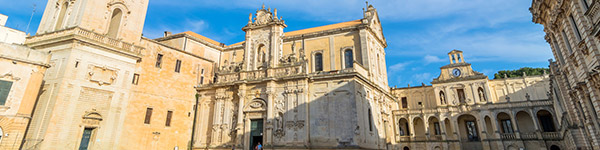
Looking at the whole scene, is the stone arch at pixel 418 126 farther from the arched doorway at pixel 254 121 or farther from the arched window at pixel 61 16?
the arched window at pixel 61 16

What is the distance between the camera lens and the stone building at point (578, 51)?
1112cm

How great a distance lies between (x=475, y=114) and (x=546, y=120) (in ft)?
22.1

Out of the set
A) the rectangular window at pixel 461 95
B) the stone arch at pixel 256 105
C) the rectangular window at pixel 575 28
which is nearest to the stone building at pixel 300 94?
the stone arch at pixel 256 105

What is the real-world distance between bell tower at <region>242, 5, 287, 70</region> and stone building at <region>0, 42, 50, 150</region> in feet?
41.8

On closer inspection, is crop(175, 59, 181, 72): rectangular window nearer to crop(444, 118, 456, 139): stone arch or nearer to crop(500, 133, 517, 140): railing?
crop(444, 118, 456, 139): stone arch

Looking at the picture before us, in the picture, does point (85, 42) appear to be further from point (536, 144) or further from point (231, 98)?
point (536, 144)

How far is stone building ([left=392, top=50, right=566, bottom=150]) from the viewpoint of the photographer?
30.1m

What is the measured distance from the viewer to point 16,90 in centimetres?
1564

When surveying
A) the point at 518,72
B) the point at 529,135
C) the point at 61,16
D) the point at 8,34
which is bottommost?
the point at 529,135

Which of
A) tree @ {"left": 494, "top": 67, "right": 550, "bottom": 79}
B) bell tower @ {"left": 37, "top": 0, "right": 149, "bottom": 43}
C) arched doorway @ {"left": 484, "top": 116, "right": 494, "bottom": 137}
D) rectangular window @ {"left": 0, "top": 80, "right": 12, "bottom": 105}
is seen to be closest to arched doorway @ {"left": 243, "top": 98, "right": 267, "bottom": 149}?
bell tower @ {"left": 37, "top": 0, "right": 149, "bottom": 43}

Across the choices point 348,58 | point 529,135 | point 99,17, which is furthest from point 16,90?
point 529,135

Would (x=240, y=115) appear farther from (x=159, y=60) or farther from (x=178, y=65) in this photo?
(x=159, y=60)

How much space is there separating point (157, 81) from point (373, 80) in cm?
1657

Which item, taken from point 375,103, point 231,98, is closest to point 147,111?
point 231,98
